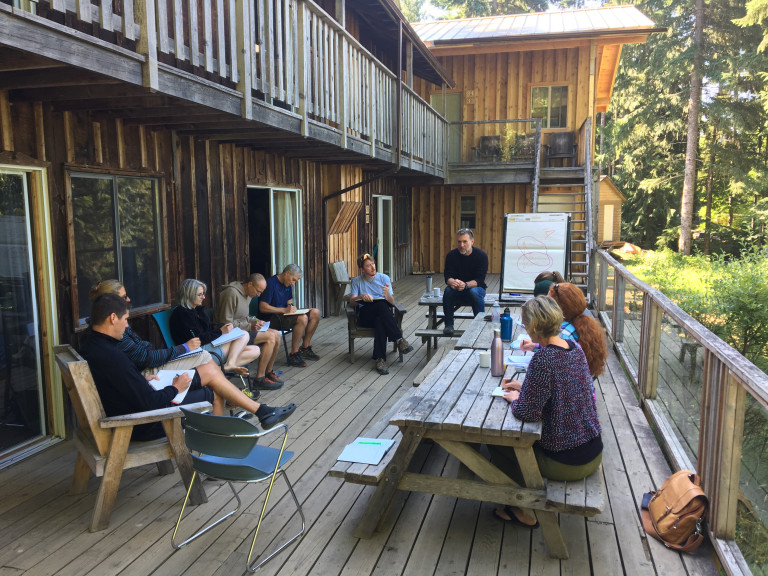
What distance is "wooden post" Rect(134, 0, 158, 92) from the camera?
3.33 m

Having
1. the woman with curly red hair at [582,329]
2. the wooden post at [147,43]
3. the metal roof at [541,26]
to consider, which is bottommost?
the woman with curly red hair at [582,329]

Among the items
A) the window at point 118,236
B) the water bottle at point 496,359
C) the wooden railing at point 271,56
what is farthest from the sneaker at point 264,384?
the water bottle at point 496,359

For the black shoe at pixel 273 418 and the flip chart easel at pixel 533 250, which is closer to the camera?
the black shoe at pixel 273 418

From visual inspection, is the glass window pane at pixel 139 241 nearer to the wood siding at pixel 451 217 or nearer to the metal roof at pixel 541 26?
the metal roof at pixel 541 26

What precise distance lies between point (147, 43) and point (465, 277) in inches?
182

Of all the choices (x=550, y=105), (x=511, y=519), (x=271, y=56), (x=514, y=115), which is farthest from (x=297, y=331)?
(x=550, y=105)

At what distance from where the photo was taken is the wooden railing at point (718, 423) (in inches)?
105

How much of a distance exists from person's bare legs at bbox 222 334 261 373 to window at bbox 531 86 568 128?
11.5m

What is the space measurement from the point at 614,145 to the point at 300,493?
20.5 m

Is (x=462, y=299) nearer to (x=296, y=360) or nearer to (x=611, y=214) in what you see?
(x=296, y=360)

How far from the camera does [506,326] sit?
14.9ft

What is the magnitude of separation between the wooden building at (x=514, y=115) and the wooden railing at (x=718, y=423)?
28.3ft

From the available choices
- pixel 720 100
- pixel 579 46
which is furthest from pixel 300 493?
pixel 720 100

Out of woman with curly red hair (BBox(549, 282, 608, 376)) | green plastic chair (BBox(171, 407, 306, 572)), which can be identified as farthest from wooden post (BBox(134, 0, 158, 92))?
woman with curly red hair (BBox(549, 282, 608, 376))
